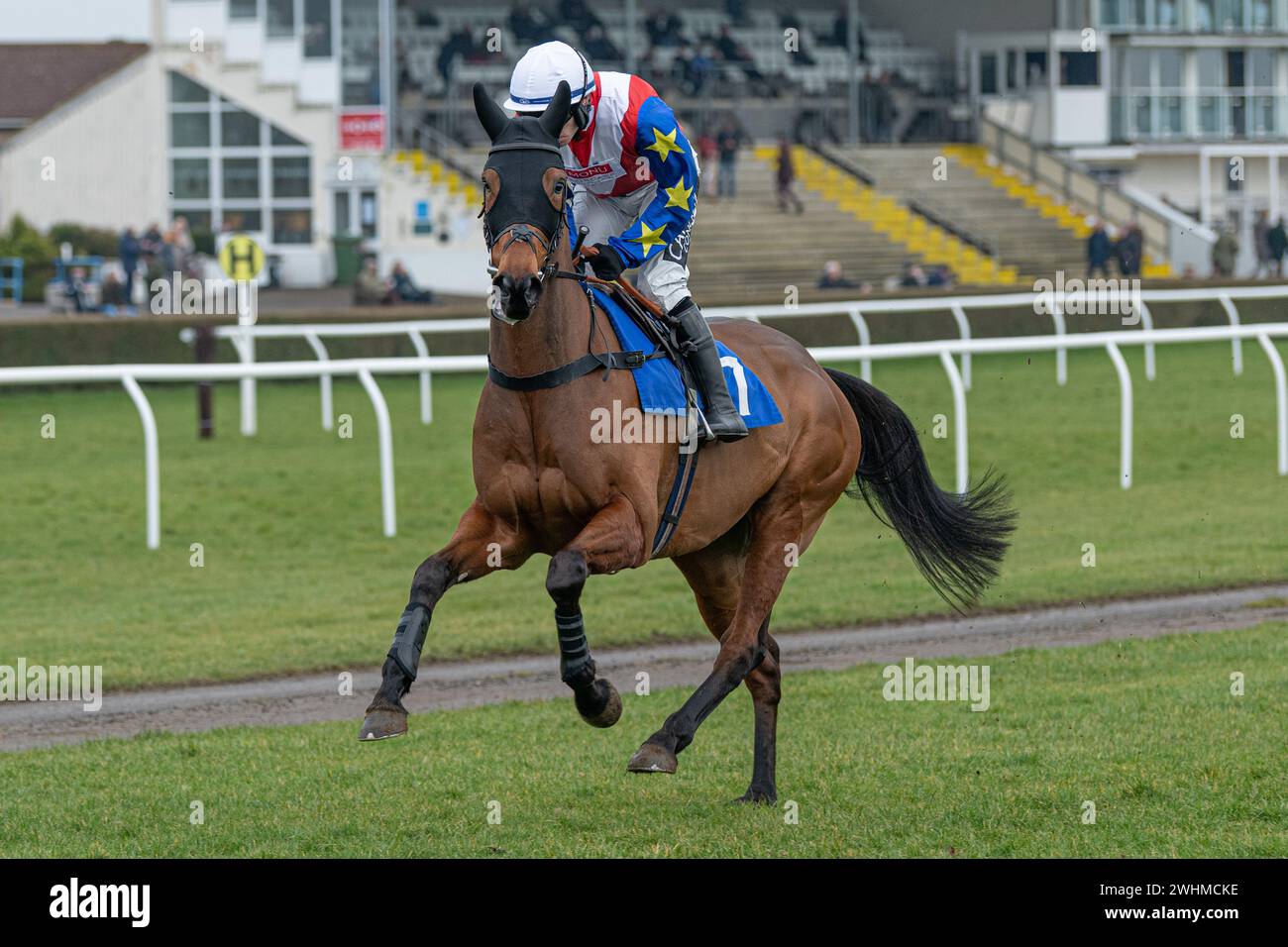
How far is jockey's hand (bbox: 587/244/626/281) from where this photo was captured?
5328 millimetres

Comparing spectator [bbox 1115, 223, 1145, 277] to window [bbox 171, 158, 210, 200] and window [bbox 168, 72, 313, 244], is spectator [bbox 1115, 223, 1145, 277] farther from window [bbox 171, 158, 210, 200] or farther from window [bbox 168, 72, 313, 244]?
window [bbox 171, 158, 210, 200]

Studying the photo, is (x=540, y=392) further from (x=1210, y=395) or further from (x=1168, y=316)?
(x=1168, y=316)

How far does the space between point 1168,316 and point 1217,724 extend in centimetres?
1545

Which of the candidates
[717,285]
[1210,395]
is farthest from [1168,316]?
[717,285]

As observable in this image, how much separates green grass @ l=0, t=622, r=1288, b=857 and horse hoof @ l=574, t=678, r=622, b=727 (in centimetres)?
30

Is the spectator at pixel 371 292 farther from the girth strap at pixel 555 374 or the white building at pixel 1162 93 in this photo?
the girth strap at pixel 555 374

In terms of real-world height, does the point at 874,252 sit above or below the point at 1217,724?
above

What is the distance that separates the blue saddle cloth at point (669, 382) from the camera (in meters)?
5.06

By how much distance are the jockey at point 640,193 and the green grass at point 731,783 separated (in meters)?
1.11

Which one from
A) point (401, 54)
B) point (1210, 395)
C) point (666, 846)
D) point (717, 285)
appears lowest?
point (666, 846)

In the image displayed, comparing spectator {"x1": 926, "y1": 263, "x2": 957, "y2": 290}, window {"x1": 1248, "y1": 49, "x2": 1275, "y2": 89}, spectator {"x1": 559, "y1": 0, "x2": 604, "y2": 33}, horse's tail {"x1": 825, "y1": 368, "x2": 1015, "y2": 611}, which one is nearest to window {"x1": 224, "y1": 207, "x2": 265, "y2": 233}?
spectator {"x1": 559, "y1": 0, "x2": 604, "y2": 33}

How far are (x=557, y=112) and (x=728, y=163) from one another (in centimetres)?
2428

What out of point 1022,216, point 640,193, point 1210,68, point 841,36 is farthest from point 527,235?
point 841,36
